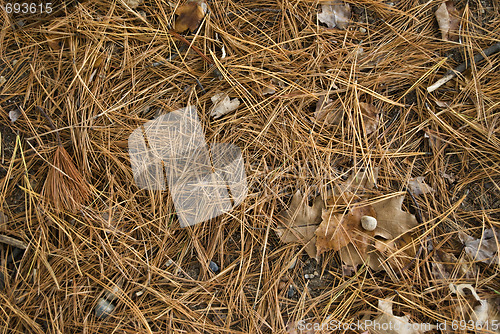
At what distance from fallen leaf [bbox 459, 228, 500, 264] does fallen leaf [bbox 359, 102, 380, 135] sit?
2.04ft

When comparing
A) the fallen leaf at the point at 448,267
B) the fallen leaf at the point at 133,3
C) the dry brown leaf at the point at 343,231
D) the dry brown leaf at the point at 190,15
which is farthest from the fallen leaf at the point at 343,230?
the fallen leaf at the point at 133,3

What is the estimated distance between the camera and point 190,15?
1563 mm

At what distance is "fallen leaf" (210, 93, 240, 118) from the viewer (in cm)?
152

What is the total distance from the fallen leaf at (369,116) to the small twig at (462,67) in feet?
0.95

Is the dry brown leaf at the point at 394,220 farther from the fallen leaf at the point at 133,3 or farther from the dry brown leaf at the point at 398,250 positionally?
the fallen leaf at the point at 133,3

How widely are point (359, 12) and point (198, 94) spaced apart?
0.92 m

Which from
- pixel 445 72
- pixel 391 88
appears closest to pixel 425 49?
pixel 445 72

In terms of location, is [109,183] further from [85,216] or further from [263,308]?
[263,308]

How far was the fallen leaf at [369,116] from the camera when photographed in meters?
1.53

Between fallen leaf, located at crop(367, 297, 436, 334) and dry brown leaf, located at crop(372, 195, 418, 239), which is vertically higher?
dry brown leaf, located at crop(372, 195, 418, 239)

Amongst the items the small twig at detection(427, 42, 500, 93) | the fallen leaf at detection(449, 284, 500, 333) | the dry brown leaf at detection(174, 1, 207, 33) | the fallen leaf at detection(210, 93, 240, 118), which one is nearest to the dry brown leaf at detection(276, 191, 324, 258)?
the fallen leaf at detection(210, 93, 240, 118)

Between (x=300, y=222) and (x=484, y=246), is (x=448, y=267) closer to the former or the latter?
(x=484, y=246)

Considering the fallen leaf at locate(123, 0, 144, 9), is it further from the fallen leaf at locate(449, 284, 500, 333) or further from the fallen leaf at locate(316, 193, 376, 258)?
the fallen leaf at locate(449, 284, 500, 333)

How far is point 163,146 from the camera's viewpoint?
1518mm
